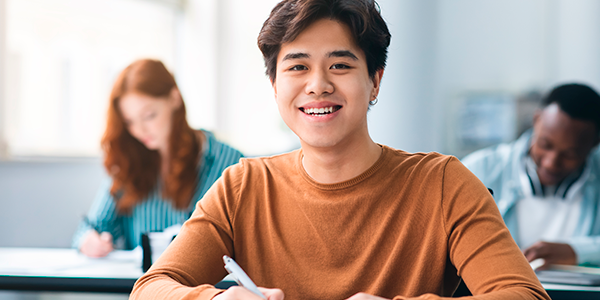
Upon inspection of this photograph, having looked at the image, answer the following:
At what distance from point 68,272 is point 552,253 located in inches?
61.8

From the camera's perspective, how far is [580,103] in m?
2.15

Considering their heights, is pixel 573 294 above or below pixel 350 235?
below

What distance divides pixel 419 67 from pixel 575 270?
2.48 meters

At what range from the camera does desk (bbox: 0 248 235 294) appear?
135 cm

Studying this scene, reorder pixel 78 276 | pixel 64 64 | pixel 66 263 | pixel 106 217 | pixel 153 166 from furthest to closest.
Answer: pixel 64 64 → pixel 153 166 → pixel 106 217 → pixel 66 263 → pixel 78 276

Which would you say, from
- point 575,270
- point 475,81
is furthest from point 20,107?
point 475,81

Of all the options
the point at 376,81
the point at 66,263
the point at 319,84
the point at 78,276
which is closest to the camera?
the point at 319,84

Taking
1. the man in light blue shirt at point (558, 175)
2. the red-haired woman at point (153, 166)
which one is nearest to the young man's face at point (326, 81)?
the red-haired woman at point (153, 166)

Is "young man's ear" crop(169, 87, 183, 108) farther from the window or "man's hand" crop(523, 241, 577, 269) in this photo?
"man's hand" crop(523, 241, 577, 269)

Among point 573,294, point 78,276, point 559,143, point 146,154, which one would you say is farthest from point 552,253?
point 146,154

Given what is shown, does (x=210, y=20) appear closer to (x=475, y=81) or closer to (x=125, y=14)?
(x=125, y=14)

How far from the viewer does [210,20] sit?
4.02 metres

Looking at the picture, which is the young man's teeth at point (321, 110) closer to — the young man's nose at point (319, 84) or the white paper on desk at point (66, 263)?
the young man's nose at point (319, 84)

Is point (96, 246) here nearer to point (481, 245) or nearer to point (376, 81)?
point (376, 81)
